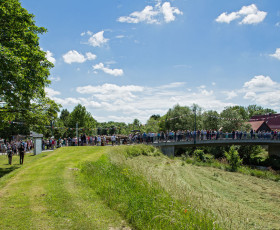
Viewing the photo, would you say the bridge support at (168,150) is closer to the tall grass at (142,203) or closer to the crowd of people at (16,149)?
the crowd of people at (16,149)

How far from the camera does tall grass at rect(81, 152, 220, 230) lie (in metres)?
5.14

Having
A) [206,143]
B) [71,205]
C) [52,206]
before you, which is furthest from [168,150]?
[52,206]

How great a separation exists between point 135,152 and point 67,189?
1373cm

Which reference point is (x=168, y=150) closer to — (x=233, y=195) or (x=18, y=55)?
(x=233, y=195)

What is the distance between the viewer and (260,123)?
221ft

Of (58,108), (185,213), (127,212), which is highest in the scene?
(58,108)

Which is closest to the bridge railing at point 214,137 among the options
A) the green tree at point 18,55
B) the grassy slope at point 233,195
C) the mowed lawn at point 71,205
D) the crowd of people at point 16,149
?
the grassy slope at point 233,195

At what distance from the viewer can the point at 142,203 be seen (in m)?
6.69

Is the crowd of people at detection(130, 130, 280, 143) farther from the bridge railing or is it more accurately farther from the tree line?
the tree line

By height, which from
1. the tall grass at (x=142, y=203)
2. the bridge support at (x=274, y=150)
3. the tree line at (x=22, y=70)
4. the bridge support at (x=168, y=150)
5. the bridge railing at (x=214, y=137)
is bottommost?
the bridge support at (x=274, y=150)

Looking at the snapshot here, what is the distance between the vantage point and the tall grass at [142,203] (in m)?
5.14

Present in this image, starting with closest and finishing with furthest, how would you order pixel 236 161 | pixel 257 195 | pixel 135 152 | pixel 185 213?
pixel 185 213 → pixel 257 195 → pixel 135 152 → pixel 236 161

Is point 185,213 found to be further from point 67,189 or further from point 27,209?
point 67,189

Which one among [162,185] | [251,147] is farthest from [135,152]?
[251,147]
